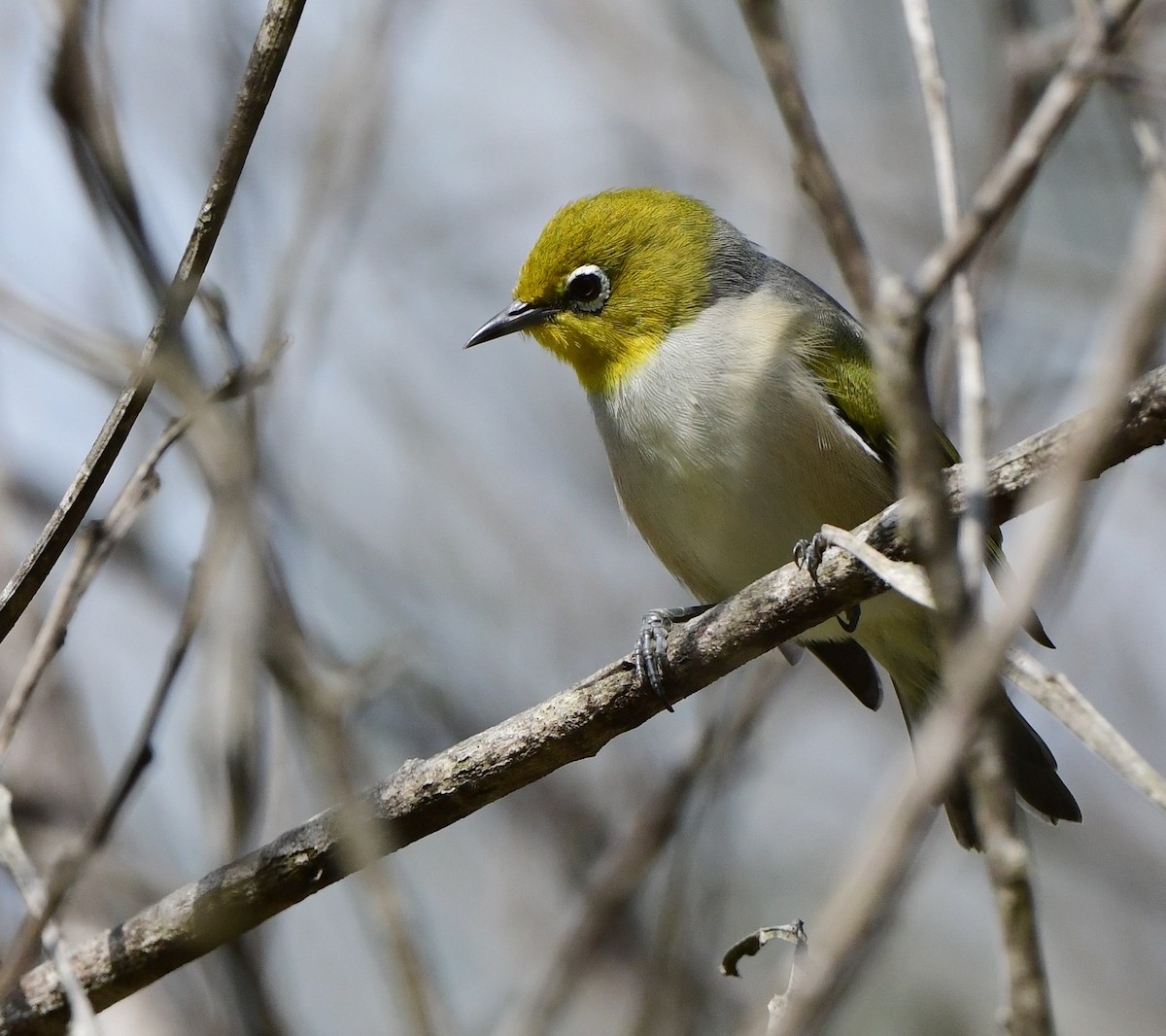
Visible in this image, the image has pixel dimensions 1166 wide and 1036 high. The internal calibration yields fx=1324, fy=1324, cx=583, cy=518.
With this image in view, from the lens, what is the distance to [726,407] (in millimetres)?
4133

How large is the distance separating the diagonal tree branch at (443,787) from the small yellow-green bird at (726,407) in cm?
81

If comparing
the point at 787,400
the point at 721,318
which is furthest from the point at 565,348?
the point at 787,400

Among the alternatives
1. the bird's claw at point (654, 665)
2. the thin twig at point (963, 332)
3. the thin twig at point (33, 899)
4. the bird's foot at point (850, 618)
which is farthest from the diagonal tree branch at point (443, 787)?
the bird's foot at point (850, 618)

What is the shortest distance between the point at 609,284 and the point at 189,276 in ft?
9.10

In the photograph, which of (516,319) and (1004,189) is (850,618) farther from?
(1004,189)

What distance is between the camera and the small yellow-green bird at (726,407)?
13.6ft

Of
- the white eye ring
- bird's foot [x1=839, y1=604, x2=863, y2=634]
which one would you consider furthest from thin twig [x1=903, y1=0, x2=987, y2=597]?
the white eye ring

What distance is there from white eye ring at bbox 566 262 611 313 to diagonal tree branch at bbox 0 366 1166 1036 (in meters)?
1.97

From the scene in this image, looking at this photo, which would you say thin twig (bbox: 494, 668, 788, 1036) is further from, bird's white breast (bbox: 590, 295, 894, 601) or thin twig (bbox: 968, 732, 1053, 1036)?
thin twig (bbox: 968, 732, 1053, 1036)

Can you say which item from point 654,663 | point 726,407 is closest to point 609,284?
point 726,407

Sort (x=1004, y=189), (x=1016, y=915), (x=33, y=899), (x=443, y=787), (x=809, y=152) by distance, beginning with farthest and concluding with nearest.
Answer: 1. (x=443, y=787)
2. (x=33, y=899)
3. (x=809, y=152)
4. (x=1004, y=189)
5. (x=1016, y=915)

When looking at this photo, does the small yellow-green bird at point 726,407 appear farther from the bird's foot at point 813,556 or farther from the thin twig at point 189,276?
the thin twig at point 189,276

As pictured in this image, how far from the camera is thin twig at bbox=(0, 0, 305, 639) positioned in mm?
2092

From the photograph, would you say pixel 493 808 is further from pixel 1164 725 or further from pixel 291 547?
pixel 1164 725
